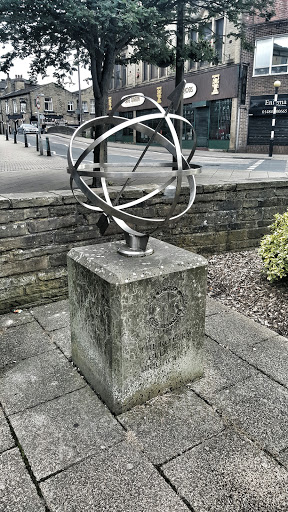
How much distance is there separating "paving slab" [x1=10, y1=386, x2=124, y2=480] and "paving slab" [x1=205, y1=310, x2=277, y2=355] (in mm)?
1567

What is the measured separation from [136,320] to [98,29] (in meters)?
6.66

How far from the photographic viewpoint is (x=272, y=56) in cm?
2580

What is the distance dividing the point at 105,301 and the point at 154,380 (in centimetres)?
80

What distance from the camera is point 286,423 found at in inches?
111

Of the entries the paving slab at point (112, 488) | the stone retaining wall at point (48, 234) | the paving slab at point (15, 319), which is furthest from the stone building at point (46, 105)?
the paving slab at point (112, 488)

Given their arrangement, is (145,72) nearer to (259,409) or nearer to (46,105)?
(46,105)

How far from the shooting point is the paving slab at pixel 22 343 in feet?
12.2

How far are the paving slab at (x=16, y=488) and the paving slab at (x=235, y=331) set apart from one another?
2.21 metres

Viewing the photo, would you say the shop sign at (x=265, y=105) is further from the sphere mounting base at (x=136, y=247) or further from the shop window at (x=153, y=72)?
the sphere mounting base at (x=136, y=247)

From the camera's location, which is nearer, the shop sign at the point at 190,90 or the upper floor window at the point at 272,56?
the upper floor window at the point at 272,56

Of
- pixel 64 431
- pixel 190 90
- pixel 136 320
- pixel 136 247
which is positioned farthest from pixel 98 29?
pixel 190 90

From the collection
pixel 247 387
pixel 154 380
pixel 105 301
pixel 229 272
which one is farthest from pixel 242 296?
pixel 105 301

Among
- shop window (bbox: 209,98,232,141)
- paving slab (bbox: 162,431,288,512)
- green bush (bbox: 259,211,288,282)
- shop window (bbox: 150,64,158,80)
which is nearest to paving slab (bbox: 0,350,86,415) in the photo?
paving slab (bbox: 162,431,288,512)

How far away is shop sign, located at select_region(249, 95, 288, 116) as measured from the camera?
25625mm
